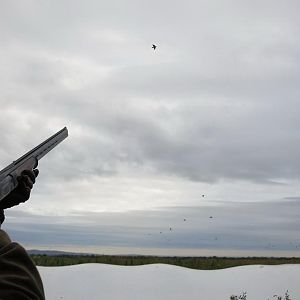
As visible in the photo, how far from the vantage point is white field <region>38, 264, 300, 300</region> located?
9.98 m

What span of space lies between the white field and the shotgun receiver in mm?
6136

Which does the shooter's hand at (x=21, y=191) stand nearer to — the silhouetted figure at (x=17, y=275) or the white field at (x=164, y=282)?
the silhouetted figure at (x=17, y=275)

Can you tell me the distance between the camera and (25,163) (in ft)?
10.2

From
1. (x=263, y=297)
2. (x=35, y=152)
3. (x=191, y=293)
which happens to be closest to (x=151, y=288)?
(x=191, y=293)

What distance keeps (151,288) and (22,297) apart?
899 centimetres

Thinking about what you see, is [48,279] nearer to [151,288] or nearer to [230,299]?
[151,288]

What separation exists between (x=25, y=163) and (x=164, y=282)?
790 centimetres

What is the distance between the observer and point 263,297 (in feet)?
34.2

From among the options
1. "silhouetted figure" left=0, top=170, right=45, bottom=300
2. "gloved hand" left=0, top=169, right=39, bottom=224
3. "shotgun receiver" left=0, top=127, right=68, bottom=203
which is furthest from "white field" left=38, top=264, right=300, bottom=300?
"silhouetted figure" left=0, top=170, right=45, bottom=300

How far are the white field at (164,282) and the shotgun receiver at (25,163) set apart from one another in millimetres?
6136

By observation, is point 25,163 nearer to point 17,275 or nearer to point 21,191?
point 21,191

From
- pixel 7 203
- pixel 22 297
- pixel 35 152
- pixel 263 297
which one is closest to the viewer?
pixel 22 297

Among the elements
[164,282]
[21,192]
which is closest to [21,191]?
[21,192]

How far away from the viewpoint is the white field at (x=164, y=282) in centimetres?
998
